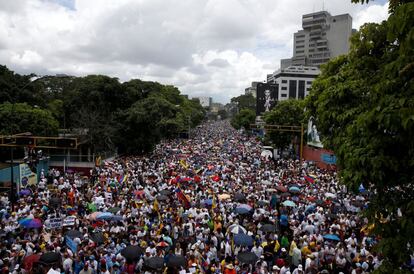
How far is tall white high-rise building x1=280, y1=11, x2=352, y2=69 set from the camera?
11881 centimetres

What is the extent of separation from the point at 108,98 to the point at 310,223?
118 ft

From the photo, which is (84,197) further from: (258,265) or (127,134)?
(127,134)

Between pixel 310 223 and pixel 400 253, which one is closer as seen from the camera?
pixel 400 253

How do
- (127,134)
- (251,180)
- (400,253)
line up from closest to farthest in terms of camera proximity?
(400,253), (251,180), (127,134)

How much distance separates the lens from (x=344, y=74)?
41.7ft

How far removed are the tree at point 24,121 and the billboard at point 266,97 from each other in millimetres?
43653

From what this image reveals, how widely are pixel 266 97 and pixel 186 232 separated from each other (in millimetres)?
58888

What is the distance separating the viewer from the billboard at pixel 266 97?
70.6m

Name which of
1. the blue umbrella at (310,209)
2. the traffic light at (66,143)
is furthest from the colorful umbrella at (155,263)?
the traffic light at (66,143)

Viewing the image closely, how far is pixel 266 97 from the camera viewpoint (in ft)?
233

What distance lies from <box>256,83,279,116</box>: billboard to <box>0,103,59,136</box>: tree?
43.7 metres

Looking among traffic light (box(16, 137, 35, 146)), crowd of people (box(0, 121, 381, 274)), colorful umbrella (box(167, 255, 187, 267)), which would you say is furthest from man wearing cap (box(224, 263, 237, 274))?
traffic light (box(16, 137, 35, 146))

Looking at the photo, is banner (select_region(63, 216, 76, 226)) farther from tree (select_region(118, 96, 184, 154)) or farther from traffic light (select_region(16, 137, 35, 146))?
tree (select_region(118, 96, 184, 154))

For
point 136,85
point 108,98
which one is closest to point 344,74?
point 108,98
